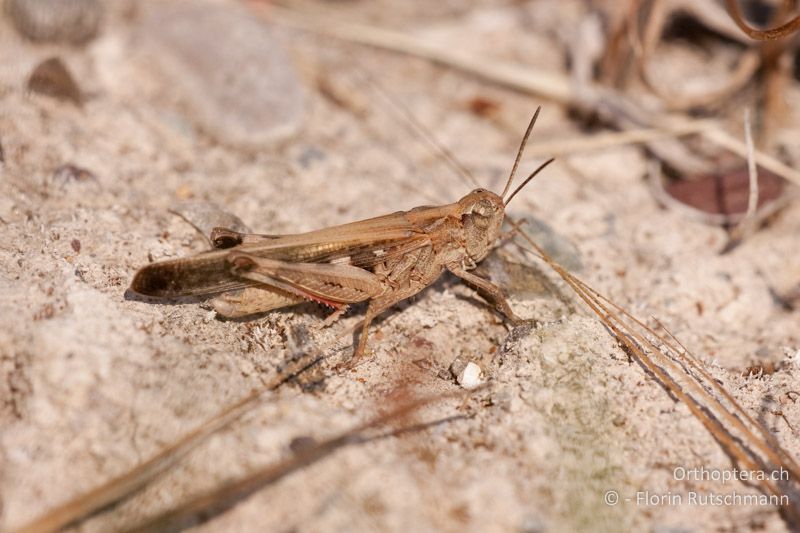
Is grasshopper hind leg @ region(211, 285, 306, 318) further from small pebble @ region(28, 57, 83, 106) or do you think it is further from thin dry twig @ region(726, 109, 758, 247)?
thin dry twig @ region(726, 109, 758, 247)

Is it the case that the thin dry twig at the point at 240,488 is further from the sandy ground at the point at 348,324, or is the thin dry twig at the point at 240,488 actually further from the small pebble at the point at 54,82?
the small pebble at the point at 54,82

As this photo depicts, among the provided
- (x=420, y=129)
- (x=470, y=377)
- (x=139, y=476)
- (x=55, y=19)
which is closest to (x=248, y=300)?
(x=139, y=476)

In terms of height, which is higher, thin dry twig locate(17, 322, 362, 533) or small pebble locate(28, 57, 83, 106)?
small pebble locate(28, 57, 83, 106)

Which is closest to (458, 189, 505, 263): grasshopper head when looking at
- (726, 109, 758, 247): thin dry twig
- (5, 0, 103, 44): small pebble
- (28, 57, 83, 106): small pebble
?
(726, 109, 758, 247): thin dry twig

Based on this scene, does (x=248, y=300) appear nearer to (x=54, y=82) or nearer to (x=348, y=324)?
(x=348, y=324)

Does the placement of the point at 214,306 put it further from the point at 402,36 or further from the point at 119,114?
the point at 402,36

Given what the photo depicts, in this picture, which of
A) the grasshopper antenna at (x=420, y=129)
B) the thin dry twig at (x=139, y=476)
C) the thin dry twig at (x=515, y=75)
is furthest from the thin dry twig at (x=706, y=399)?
the thin dry twig at (x=515, y=75)

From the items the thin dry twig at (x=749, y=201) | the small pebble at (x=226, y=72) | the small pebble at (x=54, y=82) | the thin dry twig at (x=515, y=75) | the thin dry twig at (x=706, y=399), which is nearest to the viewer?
the thin dry twig at (x=706, y=399)
